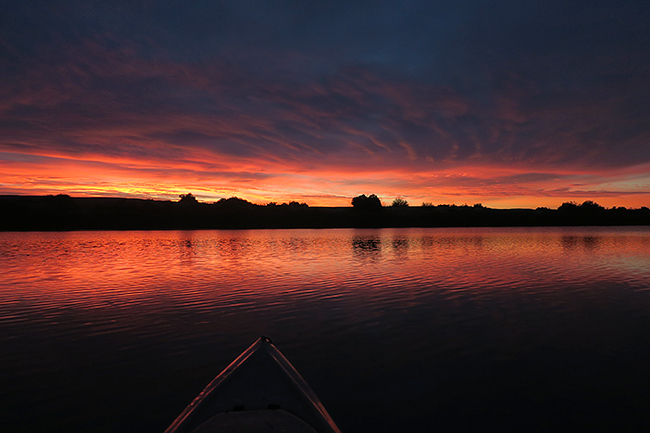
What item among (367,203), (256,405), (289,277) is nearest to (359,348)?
(256,405)

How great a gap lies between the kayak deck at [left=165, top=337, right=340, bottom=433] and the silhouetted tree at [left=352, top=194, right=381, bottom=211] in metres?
173

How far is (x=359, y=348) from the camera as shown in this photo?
10078 millimetres

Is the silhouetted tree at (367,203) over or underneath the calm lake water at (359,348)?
over

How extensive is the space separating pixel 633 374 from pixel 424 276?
14289 millimetres

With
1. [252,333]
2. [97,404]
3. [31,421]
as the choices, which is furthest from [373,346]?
[31,421]

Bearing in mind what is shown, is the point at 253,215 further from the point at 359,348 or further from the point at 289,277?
the point at 359,348

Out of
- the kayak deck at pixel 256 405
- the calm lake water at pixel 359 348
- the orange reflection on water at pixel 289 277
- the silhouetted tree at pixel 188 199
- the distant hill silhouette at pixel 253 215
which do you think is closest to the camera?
the kayak deck at pixel 256 405

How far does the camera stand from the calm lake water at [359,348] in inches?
269

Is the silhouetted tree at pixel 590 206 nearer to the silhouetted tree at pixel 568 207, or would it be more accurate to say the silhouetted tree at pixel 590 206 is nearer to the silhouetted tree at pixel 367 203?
the silhouetted tree at pixel 568 207

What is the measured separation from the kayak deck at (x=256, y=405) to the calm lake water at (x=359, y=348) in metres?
1.29

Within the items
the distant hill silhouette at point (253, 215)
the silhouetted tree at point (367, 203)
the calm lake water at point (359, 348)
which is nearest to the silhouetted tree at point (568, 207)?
the distant hill silhouette at point (253, 215)

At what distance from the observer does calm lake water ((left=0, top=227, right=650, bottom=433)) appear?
6.83 m

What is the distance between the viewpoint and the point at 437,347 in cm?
1009

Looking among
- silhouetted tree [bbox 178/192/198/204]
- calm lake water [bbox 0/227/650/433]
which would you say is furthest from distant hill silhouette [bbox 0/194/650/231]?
calm lake water [bbox 0/227/650/433]
